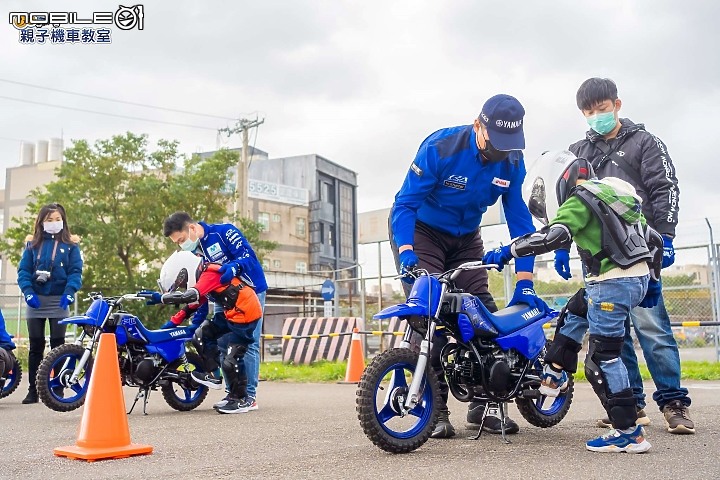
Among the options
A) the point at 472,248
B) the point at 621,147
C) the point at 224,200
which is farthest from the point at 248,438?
the point at 224,200

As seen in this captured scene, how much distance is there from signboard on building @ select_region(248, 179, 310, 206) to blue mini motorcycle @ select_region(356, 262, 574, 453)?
48.7 meters

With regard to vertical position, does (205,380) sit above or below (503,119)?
below

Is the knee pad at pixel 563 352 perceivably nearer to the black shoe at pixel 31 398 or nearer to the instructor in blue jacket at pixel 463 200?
the instructor in blue jacket at pixel 463 200

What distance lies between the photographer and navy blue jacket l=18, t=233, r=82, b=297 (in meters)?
8.80

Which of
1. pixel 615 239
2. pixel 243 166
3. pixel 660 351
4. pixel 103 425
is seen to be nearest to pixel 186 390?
pixel 103 425

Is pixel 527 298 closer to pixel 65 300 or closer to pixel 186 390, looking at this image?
pixel 186 390

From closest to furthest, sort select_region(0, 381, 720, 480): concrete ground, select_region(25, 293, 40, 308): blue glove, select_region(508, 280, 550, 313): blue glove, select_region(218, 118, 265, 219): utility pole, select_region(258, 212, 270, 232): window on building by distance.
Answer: select_region(0, 381, 720, 480): concrete ground → select_region(508, 280, 550, 313): blue glove → select_region(25, 293, 40, 308): blue glove → select_region(218, 118, 265, 219): utility pole → select_region(258, 212, 270, 232): window on building

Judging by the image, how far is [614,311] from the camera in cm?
427

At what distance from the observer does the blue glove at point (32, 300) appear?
8.69m

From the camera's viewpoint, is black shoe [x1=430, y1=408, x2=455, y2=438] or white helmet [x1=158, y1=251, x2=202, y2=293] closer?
black shoe [x1=430, y1=408, x2=455, y2=438]

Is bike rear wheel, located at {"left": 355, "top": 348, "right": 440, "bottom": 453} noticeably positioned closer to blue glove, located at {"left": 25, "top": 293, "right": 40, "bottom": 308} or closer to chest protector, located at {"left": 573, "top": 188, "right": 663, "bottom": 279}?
chest protector, located at {"left": 573, "top": 188, "right": 663, "bottom": 279}

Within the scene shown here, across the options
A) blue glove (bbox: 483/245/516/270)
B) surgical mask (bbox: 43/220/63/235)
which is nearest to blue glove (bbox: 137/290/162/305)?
surgical mask (bbox: 43/220/63/235)

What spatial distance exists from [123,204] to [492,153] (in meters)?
21.2

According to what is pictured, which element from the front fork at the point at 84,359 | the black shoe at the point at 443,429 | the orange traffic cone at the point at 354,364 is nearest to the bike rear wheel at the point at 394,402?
the black shoe at the point at 443,429
